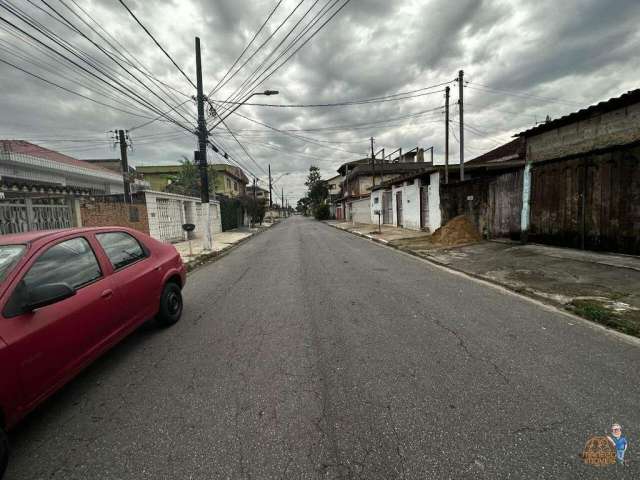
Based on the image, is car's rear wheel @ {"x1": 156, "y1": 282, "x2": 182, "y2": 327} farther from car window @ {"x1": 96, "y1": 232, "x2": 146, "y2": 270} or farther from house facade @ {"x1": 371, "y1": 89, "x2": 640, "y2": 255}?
house facade @ {"x1": 371, "y1": 89, "x2": 640, "y2": 255}

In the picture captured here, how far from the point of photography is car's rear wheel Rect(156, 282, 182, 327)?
3764 millimetres

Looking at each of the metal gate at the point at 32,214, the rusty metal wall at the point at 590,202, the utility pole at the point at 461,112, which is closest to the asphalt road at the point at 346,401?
the rusty metal wall at the point at 590,202

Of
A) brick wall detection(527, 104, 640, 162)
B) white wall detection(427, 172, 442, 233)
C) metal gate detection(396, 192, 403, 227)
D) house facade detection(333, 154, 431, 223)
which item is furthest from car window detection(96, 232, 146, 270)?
house facade detection(333, 154, 431, 223)

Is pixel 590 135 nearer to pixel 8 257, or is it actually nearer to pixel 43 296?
pixel 43 296

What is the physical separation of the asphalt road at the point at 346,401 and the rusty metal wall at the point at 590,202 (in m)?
4.41

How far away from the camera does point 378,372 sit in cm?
259

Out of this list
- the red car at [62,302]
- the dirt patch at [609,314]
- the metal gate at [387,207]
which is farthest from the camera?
the metal gate at [387,207]

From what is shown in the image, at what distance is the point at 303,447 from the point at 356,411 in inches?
19.7

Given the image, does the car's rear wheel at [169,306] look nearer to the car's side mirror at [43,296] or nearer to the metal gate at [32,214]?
the car's side mirror at [43,296]

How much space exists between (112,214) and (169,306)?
8.95 meters

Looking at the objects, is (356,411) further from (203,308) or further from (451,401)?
Answer: (203,308)

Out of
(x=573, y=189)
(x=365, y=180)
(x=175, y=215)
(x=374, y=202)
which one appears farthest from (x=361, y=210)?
(x=573, y=189)

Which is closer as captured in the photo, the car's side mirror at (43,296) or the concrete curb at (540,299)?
the car's side mirror at (43,296)

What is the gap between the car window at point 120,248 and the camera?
310cm
